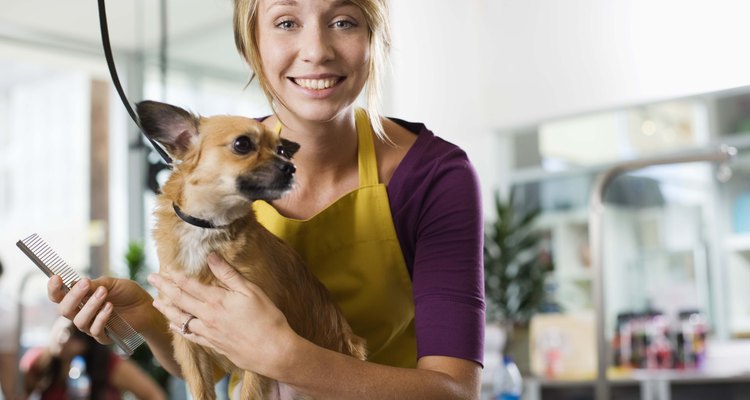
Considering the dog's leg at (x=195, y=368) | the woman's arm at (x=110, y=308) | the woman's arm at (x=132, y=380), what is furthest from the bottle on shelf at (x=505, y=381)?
the dog's leg at (x=195, y=368)

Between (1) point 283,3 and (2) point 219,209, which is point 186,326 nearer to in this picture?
(2) point 219,209

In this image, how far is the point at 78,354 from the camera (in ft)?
15.8

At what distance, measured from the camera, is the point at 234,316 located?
3.49 ft

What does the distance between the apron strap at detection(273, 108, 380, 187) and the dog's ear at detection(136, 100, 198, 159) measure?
0.28 metres

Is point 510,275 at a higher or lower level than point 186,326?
higher

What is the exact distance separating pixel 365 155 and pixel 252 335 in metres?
0.41

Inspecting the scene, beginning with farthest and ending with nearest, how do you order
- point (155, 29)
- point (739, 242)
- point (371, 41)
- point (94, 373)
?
point (739, 242), point (155, 29), point (94, 373), point (371, 41)

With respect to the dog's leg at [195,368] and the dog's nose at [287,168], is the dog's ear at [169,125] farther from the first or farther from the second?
the dog's leg at [195,368]

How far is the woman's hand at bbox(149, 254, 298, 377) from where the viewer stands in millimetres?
1064

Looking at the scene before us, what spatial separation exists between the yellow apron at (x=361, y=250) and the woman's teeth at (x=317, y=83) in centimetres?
18

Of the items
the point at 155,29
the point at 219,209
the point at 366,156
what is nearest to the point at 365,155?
the point at 366,156

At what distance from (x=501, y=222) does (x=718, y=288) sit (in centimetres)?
180

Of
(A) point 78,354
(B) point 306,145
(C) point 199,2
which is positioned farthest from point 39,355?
(B) point 306,145

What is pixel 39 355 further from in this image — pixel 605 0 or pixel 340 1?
pixel 605 0
